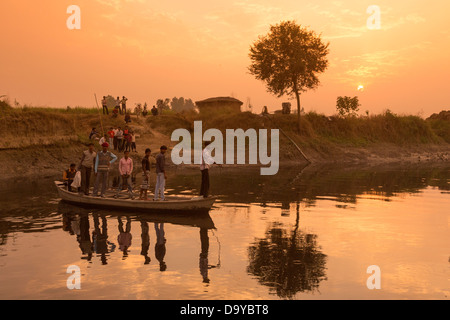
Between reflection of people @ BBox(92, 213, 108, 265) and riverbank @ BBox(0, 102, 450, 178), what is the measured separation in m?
21.0

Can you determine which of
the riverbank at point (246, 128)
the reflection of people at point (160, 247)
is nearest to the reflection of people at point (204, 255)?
the reflection of people at point (160, 247)

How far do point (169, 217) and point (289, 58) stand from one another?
37781 millimetres

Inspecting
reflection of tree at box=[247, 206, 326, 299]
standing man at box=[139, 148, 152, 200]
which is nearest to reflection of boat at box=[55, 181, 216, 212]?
standing man at box=[139, 148, 152, 200]

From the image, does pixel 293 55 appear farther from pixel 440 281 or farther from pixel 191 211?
pixel 440 281

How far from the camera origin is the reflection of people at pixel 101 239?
37.0 ft

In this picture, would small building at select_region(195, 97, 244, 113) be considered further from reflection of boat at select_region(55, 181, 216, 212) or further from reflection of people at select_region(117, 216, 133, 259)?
reflection of people at select_region(117, 216, 133, 259)

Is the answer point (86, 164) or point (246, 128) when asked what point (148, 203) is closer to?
point (86, 164)

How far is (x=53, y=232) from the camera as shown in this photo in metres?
13.7

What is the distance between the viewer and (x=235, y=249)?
38.3ft

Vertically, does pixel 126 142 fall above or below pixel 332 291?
above

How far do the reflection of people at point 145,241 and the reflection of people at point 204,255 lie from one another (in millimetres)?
1285

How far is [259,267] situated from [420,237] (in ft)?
19.6
